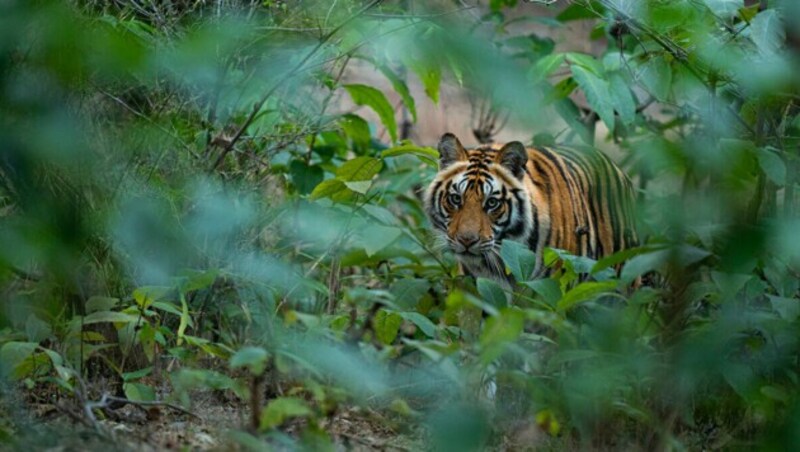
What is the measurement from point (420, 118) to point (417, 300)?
5.02 m

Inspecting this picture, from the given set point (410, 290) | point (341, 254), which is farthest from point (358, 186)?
point (410, 290)

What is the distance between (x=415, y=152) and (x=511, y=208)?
717 millimetres

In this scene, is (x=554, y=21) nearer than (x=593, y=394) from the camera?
No

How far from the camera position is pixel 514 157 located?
502 centimetres

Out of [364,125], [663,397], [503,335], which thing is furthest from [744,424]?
[364,125]

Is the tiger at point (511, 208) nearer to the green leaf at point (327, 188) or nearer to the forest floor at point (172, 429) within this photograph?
the green leaf at point (327, 188)

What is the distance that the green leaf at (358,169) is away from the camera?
437 cm

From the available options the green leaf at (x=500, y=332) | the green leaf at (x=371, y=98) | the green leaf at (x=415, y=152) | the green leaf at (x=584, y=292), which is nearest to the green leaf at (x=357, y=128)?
the green leaf at (x=371, y=98)

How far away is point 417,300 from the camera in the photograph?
14.9ft

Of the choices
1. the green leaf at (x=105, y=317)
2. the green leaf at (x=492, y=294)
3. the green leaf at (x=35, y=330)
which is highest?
the green leaf at (x=492, y=294)

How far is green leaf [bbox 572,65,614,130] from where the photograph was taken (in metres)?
4.95

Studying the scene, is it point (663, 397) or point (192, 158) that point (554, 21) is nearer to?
point (192, 158)

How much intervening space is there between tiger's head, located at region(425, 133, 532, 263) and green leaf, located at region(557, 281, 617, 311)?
195cm

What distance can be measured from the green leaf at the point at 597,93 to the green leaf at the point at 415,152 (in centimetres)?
80
